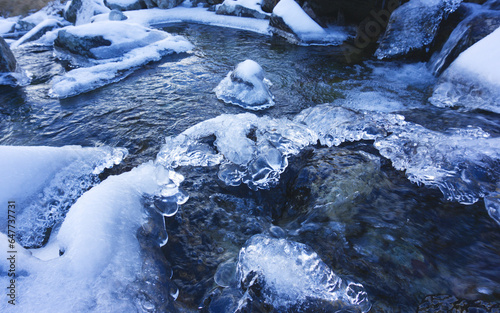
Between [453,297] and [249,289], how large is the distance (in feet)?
3.27

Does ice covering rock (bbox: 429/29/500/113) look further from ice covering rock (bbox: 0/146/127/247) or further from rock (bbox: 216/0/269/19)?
rock (bbox: 216/0/269/19)

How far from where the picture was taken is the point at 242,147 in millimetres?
2477

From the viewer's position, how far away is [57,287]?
3.79ft

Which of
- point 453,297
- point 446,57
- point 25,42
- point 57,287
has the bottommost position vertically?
point 25,42

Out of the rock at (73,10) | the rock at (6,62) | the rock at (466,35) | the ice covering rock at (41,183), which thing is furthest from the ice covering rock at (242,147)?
the rock at (73,10)

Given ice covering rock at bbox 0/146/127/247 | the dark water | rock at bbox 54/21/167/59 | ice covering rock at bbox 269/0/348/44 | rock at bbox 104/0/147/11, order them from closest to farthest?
the dark water
ice covering rock at bbox 0/146/127/247
rock at bbox 54/21/167/59
ice covering rock at bbox 269/0/348/44
rock at bbox 104/0/147/11

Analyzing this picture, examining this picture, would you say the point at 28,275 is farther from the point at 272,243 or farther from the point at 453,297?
the point at 453,297

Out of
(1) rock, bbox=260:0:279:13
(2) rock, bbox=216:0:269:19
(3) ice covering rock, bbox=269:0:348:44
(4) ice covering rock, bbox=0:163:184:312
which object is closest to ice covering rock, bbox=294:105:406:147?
(4) ice covering rock, bbox=0:163:184:312

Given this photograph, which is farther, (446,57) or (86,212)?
(446,57)

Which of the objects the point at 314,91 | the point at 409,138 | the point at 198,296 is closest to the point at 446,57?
the point at 314,91

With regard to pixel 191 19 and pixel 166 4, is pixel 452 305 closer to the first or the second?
pixel 191 19

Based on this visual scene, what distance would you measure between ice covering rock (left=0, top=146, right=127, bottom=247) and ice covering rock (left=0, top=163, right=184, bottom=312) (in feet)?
0.86

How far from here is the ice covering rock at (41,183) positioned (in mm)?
1805

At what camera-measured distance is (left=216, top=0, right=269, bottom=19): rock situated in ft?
28.9
